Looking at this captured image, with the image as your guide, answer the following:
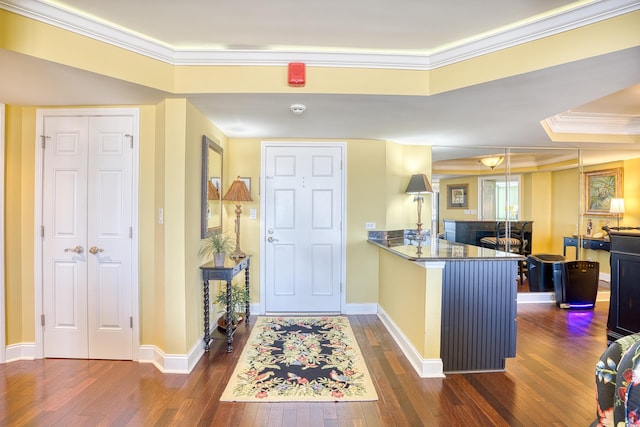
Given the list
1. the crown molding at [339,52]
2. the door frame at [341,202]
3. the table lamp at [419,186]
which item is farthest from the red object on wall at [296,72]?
the table lamp at [419,186]

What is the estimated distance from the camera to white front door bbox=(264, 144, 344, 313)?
159 inches

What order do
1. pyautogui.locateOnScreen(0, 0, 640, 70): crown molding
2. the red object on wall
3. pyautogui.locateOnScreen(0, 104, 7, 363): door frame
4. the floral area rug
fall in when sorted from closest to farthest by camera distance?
pyautogui.locateOnScreen(0, 0, 640, 70): crown molding → the floral area rug → the red object on wall → pyautogui.locateOnScreen(0, 104, 7, 363): door frame

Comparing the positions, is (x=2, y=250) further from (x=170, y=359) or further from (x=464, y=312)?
(x=464, y=312)

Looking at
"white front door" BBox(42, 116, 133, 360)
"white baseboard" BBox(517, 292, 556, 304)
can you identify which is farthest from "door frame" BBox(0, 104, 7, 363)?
"white baseboard" BBox(517, 292, 556, 304)

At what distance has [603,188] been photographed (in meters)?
5.14

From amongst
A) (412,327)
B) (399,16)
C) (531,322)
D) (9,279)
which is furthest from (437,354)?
(9,279)

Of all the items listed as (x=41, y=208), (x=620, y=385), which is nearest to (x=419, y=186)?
(x=620, y=385)

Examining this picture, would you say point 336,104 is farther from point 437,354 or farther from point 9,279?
point 9,279

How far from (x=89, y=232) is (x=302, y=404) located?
2.26 meters

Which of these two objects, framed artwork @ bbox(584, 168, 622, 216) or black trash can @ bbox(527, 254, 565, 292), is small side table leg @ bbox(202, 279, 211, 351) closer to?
black trash can @ bbox(527, 254, 565, 292)

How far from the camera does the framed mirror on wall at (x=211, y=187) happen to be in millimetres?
3027

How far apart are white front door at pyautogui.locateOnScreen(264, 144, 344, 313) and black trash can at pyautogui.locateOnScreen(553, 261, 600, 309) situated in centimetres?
304

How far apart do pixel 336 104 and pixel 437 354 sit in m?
2.21

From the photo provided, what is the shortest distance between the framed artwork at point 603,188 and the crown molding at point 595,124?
3.13 feet
